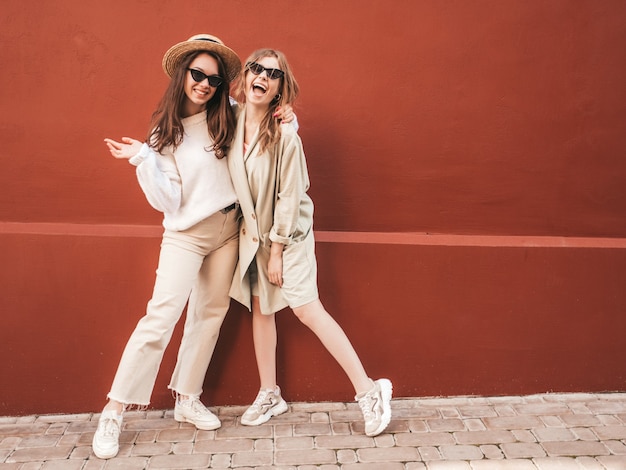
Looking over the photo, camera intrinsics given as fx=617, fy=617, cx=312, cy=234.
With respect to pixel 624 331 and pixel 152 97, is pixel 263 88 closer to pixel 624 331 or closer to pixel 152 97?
pixel 152 97

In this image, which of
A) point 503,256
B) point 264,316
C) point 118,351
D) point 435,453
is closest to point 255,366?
point 264,316

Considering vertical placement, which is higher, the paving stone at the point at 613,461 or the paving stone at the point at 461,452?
the paving stone at the point at 613,461

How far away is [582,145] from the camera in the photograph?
3.65 metres

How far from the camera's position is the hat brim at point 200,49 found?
300 centimetres

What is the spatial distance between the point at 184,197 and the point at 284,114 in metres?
0.65

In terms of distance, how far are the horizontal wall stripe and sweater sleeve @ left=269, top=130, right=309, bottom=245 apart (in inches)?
18.1

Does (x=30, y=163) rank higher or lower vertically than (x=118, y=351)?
higher

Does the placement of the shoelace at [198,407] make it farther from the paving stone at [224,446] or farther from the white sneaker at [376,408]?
the white sneaker at [376,408]

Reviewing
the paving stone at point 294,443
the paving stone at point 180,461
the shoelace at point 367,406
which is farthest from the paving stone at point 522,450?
the paving stone at point 180,461

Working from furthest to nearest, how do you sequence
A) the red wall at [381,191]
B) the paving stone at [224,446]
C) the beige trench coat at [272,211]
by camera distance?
the red wall at [381,191]
the paving stone at [224,446]
the beige trench coat at [272,211]

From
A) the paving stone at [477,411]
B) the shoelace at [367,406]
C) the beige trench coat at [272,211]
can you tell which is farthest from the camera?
the paving stone at [477,411]

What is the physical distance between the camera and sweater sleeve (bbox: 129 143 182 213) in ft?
9.29

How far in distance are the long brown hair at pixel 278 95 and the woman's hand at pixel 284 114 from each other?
23mm

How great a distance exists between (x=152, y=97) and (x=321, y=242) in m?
1.25
